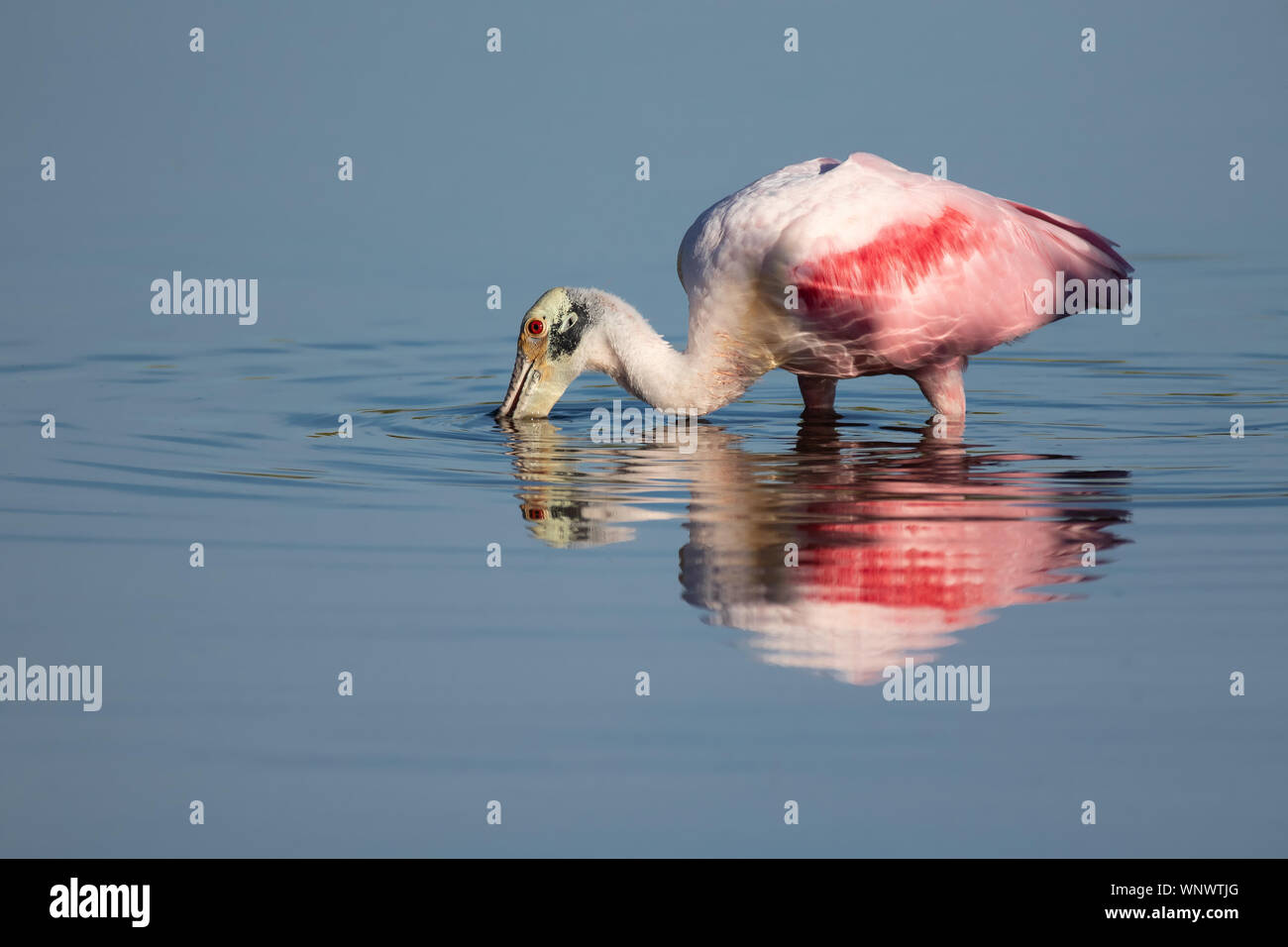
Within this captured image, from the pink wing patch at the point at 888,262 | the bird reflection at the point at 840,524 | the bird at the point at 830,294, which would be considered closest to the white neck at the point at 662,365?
the bird at the point at 830,294

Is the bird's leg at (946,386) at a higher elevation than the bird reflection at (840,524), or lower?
higher

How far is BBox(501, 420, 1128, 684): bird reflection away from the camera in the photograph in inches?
331

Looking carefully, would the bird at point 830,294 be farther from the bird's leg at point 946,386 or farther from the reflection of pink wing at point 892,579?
the reflection of pink wing at point 892,579

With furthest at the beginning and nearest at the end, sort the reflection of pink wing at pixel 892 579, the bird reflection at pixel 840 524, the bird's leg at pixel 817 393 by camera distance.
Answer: the bird's leg at pixel 817 393
the bird reflection at pixel 840 524
the reflection of pink wing at pixel 892 579

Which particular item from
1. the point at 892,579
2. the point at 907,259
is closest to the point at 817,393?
the point at 907,259

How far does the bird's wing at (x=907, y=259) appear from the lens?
38.5ft

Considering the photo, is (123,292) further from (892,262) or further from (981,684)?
(981,684)

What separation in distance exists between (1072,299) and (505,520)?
4441 mm

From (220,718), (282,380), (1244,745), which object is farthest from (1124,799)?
(282,380)

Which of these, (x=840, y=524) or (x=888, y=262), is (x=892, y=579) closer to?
(x=840, y=524)

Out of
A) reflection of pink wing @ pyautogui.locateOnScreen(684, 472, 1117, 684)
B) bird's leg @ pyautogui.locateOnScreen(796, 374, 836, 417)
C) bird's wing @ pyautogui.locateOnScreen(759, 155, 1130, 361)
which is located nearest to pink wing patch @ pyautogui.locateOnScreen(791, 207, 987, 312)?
bird's wing @ pyautogui.locateOnScreen(759, 155, 1130, 361)

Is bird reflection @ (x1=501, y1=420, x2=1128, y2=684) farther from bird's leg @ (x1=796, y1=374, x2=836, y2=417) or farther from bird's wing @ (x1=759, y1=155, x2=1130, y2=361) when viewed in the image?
bird's wing @ (x1=759, y1=155, x2=1130, y2=361)

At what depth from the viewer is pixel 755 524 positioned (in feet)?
32.8

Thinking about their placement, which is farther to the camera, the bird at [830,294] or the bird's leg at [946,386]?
the bird's leg at [946,386]
